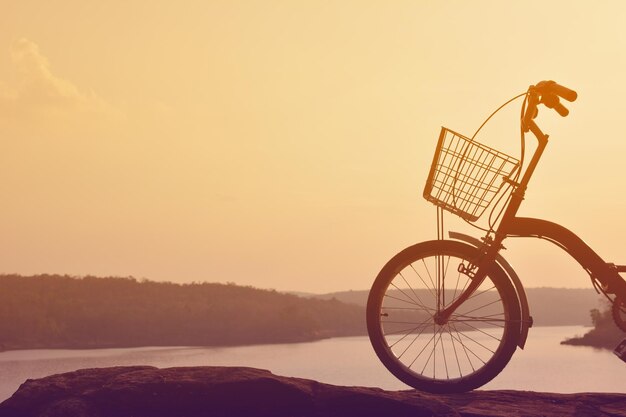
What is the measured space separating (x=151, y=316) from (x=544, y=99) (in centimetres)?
18351

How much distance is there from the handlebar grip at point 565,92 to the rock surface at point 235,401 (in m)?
2.24

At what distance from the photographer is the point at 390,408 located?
5.39m

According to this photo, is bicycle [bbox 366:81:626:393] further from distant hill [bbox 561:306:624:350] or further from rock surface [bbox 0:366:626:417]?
distant hill [bbox 561:306:624:350]

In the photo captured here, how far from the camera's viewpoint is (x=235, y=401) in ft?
18.1

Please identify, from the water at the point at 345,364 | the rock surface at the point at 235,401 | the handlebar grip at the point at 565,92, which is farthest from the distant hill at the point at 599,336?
the rock surface at the point at 235,401

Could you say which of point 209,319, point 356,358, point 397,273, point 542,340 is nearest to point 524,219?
point 397,273

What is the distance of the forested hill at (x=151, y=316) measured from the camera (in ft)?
566

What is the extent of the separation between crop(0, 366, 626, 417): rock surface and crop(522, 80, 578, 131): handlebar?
207 centimetres

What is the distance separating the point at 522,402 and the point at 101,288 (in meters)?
188

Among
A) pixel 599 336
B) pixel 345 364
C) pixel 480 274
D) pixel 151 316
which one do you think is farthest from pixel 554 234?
pixel 151 316

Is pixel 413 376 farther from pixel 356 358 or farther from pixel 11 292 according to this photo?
pixel 11 292

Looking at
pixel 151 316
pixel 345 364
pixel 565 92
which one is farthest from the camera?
pixel 151 316

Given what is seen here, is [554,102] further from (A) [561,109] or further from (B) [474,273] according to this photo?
(B) [474,273]

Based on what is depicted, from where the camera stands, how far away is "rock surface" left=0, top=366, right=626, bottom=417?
545cm
